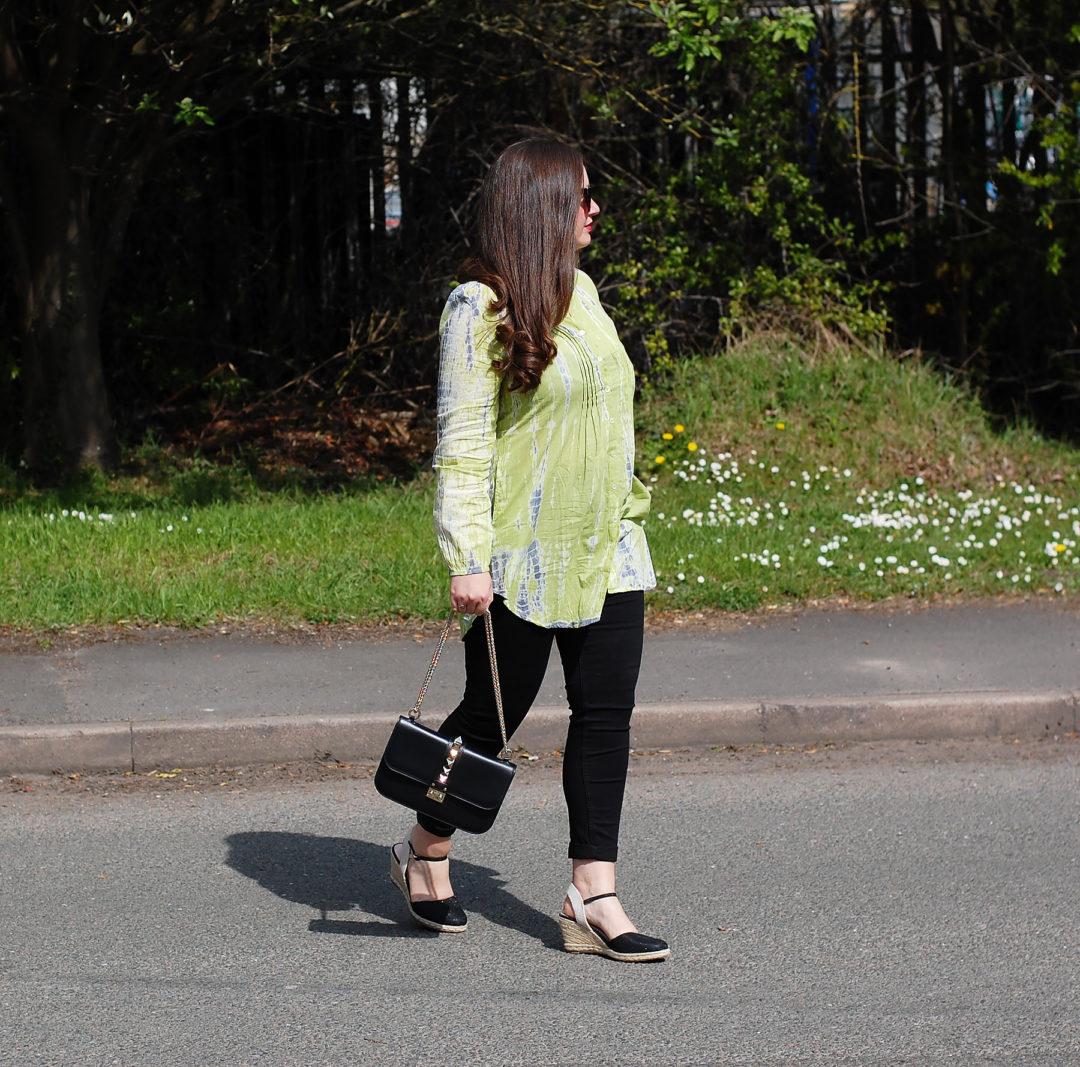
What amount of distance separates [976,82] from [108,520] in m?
7.50

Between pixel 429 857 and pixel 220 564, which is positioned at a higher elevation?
pixel 220 564

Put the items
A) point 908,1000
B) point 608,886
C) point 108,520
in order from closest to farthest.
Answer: point 908,1000 < point 608,886 < point 108,520

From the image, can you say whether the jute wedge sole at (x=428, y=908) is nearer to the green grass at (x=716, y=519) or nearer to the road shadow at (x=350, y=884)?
the road shadow at (x=350, y=884)

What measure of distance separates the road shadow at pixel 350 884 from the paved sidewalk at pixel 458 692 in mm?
799

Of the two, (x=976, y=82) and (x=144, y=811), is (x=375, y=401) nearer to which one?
(x=976, y=82)

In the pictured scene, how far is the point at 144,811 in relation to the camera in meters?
4.62

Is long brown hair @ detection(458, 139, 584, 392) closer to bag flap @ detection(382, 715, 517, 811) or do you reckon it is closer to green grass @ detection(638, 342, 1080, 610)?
bag flap @ detection(382, 715, 517, 811)

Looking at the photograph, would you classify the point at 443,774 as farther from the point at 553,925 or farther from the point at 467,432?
the point at 467,432

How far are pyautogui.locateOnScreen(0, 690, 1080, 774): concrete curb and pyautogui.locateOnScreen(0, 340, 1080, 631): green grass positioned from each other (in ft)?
4.91

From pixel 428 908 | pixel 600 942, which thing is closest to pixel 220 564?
pixel 428 908

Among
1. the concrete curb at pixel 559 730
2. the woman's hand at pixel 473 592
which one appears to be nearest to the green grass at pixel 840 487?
the concrete curb at pixel 559 730

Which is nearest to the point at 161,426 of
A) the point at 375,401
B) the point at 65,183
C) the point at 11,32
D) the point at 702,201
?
the point at 375,401

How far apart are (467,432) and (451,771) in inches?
32.1

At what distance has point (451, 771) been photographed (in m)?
3.38
